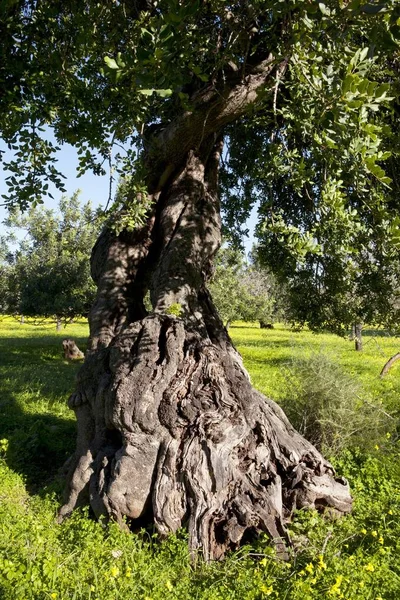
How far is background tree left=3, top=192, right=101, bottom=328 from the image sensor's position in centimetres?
2441

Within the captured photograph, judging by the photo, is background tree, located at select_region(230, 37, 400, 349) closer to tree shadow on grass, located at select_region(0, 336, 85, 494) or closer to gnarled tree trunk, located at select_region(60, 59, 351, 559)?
gnarled tree trunk, located at select_region(60, 59, 351, 559)

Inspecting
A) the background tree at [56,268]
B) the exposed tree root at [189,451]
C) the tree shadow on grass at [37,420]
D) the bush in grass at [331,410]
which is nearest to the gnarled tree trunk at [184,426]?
the exposed tree root at [189,451]

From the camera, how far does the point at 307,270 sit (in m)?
9.72

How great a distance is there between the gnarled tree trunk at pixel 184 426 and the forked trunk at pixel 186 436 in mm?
13

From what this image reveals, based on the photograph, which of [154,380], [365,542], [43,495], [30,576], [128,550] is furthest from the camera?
[43,495]

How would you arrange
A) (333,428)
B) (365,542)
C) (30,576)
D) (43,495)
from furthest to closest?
(333,428) → (43,495) → (365,542) → (30,576)

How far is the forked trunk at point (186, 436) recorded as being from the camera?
5.68 metres

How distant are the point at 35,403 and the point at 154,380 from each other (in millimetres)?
7129

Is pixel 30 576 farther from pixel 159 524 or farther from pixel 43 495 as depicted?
pixel 43 495

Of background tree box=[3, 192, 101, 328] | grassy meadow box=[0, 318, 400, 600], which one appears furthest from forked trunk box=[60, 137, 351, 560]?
background tree box=[3, 192, 101, 328]

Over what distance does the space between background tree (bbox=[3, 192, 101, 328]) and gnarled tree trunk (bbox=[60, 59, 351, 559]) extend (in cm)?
1250

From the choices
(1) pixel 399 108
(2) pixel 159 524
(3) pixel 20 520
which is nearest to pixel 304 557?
(2) pixel 159 524

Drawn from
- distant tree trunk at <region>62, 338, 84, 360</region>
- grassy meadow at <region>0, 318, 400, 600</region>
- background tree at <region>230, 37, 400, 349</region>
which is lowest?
grassy meadow at <region>0, 318, 400, 600</region>

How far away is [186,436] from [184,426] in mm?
119
